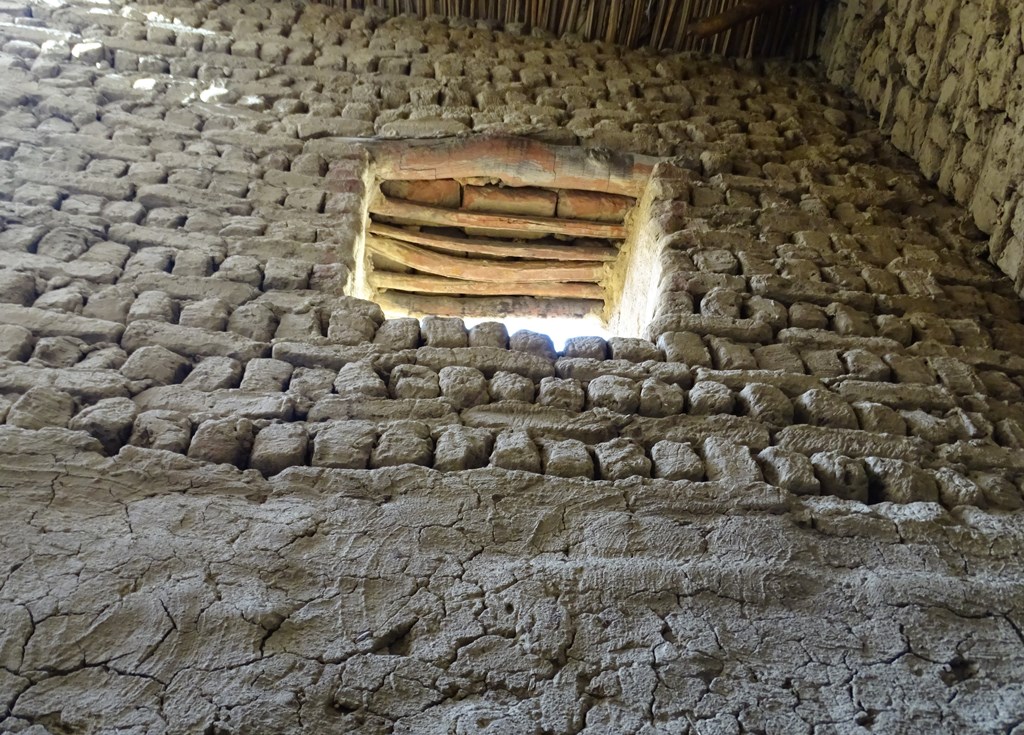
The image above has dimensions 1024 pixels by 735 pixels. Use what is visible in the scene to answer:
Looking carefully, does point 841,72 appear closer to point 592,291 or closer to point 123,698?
point 592,291

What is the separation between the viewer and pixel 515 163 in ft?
12.2

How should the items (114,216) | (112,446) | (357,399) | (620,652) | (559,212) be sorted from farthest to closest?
1. (559,212)
2. (114,216)
3. (357,399)
4. (112,446)
5. (620,652)

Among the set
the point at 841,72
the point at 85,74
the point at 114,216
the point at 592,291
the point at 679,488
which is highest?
the point at 841,72

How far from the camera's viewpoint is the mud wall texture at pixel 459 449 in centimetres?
171

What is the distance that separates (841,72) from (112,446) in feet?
14.8

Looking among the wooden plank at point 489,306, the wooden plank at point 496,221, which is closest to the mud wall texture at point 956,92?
the wooden plank at point 496,221

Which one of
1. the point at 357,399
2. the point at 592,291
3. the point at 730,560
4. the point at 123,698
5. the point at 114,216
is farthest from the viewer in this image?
the point at 592,291

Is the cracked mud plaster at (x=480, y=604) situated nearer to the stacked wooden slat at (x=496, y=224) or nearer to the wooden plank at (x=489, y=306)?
the stacked wooden slat at (x=496, y=224)

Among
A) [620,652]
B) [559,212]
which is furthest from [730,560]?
[559,212]

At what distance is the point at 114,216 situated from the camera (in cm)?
295

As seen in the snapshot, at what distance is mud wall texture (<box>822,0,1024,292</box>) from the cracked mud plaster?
71.9 inches

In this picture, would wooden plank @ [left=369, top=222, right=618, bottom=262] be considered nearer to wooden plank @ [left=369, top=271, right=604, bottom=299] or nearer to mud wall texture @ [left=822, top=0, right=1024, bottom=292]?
wooden plank @ [left=369, top=271, right=604, bottom=299]

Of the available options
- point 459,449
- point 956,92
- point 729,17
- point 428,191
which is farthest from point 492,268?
point 956,92

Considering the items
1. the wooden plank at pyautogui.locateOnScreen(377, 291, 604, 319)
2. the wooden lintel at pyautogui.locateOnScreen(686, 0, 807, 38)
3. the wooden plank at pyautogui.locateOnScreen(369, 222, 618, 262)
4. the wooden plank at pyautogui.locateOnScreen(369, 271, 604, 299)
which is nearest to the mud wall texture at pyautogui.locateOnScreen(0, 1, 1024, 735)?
the wooden plank at pyautogui.locateOnScreen(369, 222, 618, 262)
